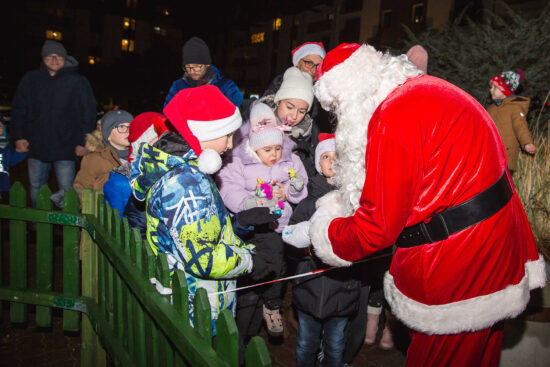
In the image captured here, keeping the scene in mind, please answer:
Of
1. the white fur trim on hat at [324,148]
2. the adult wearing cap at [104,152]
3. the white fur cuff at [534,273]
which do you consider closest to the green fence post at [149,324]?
the white fur trim on hat at [324,148]

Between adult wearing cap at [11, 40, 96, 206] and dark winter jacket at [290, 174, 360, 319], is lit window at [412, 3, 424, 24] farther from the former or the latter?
dark winter jacket at [290, 174, 360, 319]

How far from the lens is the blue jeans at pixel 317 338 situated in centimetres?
294

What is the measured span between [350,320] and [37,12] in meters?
66.3

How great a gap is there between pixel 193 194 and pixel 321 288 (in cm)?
136

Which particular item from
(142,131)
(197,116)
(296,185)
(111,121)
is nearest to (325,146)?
(296,185)

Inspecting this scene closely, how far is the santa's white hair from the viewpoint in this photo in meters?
1.85

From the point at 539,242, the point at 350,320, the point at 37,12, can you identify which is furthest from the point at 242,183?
the point at 37,12

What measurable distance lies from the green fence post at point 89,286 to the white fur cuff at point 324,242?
184 centimetres

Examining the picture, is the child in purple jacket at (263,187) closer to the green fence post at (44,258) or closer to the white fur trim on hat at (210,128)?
the white fur trim on hat at (210,128)

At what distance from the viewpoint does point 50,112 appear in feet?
18.0

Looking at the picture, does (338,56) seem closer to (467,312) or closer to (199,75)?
(467,312)

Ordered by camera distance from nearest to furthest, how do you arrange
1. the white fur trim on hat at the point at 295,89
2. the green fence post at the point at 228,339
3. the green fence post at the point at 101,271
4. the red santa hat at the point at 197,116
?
the green fence post at the point at 228,339
the red santa hat at the point at 197,116
the green fence post at the point at 101,271
the white fur trim on hat at the point at 295,89

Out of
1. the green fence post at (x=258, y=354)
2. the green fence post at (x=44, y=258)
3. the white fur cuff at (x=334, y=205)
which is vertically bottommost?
the green fence post at (x=44, y=258)

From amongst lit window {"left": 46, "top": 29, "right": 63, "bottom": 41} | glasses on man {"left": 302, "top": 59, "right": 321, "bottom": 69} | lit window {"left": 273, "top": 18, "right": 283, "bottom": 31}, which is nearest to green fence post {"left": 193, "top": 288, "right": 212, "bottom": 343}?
glasses on man {"left": 302, "top": 59, "right": 321, "bottom": 69}
